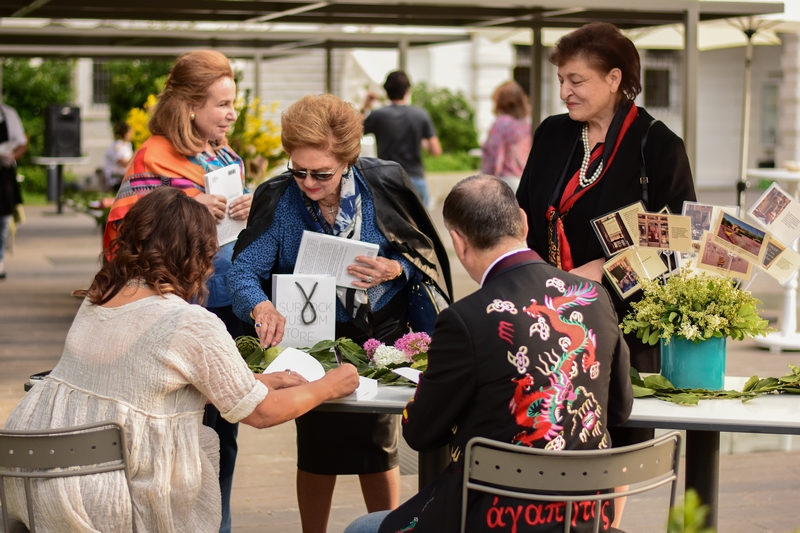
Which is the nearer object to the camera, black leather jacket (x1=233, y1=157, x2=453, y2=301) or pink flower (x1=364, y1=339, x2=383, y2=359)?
pink flower (x1=364, y1=339, x2=383, y2=359)

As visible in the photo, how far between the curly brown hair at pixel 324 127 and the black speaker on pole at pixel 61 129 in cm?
2068

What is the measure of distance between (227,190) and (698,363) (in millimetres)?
1721

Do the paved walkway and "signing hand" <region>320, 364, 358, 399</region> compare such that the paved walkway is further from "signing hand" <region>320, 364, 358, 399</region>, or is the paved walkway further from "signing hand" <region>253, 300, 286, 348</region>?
"signing hand" <region>320, 364, 358, 399</region>

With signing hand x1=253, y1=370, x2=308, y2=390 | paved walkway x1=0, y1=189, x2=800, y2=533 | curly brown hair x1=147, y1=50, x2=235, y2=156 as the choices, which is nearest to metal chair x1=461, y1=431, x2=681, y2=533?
signing hand x1=253, y1=370, x2=308, y2=390

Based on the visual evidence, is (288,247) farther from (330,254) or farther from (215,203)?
(215,203)

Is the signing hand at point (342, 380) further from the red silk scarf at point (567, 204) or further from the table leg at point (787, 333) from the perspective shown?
the table leg at point (787, 333)

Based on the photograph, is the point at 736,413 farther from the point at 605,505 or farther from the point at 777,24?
the point at 777,24

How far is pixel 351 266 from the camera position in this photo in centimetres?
321

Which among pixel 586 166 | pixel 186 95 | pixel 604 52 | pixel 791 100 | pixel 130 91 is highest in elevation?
pixel 130 91

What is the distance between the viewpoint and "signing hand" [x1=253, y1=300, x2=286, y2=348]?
3.13m

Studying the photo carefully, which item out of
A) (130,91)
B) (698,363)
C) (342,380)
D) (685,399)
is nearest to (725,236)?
(698,363)

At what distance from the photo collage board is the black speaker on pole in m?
21.3

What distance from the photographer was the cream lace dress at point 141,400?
244cm

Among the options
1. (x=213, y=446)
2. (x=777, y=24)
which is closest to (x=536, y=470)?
(x=213, y=446)
